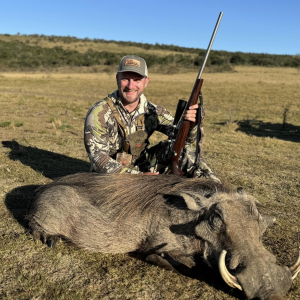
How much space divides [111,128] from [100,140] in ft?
0.90

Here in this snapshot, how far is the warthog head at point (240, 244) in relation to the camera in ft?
6.84

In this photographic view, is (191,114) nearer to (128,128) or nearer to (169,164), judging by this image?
(169,164)

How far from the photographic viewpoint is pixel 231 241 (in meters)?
2.33

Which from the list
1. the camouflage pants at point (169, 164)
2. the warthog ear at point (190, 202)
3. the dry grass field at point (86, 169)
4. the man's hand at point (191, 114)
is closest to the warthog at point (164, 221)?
the warthog ear at point (190, 202)

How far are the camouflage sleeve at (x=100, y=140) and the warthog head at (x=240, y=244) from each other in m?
1.08

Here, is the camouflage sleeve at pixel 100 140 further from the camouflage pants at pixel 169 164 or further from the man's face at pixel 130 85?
the camouflage pants at pixel 169 164

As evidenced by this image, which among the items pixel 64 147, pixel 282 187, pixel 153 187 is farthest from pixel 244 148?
pixel 153 187

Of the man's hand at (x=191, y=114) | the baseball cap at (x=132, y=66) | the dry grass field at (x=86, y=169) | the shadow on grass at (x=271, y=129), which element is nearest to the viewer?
the dry grass field at (x=86, y=169)

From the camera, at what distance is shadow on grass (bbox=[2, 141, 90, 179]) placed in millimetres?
5180

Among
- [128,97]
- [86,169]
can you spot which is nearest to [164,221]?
[128,97]

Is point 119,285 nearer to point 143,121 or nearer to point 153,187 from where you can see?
point 153,187

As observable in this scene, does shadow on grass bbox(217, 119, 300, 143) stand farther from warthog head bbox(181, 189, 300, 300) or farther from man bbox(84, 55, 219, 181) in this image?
warthog head bbox(181, 189, 300, 300)

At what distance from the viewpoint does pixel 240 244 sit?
2.29 meters

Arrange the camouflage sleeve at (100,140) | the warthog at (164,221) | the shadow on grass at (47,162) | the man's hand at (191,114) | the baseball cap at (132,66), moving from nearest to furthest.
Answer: the warthog at (164,221)
the camouflage sleeve at (100,140)
the man's hand at (191,114)
the baseball cap at (132,66)
the shadow on grass at (47,162)
